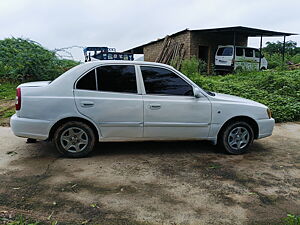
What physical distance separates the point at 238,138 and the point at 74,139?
2.74 meters

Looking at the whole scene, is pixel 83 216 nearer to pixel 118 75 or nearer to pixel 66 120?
pixel 66 120

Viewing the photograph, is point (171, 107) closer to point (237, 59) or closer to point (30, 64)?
point (30, 64)

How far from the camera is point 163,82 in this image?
4301 mm

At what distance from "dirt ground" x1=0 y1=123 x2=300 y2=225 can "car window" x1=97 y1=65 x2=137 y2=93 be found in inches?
43.6

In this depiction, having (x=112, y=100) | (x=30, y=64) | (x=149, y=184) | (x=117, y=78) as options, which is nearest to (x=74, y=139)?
(x=112, y=100)

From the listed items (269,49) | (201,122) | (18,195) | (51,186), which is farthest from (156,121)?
(269,49)

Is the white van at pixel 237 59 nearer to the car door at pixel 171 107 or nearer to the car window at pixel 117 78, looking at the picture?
the car door at pixel 171 107

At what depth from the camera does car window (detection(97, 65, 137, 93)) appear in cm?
409

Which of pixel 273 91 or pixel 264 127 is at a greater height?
pixel 273 91

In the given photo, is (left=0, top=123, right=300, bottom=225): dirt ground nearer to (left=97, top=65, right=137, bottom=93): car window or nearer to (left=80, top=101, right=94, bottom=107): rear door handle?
(left=80, top=101, right=94, bottom=107): rear door handle

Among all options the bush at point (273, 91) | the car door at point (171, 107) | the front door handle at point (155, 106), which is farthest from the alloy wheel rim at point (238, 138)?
the bush at point (273, 91)

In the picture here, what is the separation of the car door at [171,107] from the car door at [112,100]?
16cm

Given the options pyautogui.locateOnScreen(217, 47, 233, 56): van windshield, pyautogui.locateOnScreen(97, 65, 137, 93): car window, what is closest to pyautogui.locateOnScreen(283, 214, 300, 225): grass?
pyautogui.locateOnScreen(97, 65, 137, 93): car window

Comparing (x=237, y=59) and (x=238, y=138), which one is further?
(x=237, y=59)
